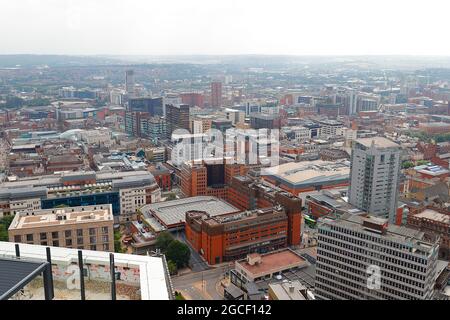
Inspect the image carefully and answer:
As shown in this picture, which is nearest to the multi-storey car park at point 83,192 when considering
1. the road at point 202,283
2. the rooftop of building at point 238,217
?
the rooftop of building at point 238,217

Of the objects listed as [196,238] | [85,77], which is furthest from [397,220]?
[85,77]

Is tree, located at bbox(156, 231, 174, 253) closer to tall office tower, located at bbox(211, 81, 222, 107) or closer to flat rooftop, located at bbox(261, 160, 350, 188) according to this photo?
flat rooftop, located at bbox(261, 160, 350, 188)

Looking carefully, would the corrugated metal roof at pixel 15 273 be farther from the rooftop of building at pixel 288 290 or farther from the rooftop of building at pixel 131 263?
the rooftop of building at pixel 288 290

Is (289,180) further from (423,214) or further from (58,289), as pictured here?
(58,289)

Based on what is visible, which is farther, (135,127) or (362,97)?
(362,97)

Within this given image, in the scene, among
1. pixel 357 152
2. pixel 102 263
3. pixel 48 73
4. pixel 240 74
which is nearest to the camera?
pixel 102 263

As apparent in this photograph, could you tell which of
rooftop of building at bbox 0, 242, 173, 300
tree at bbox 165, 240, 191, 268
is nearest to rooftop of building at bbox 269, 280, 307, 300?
rooftop of building at bbox 0, 242, 173, 300
